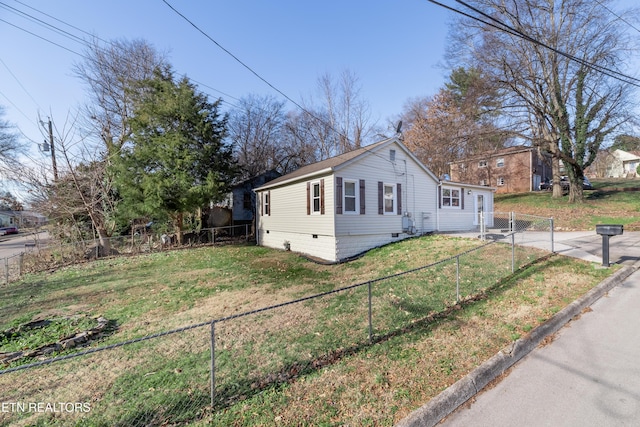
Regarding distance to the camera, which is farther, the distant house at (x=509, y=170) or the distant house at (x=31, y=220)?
the distant house at (x=509, y=170)

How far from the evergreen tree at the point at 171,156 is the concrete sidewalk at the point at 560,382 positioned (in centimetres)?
1449

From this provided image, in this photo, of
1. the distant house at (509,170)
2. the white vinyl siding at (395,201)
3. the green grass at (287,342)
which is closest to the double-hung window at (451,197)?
the white vinyl siding at (395,201)

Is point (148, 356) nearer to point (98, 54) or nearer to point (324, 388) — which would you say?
point (324, 388)

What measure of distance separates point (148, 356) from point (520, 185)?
3522cm

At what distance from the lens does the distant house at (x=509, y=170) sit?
2903 cm

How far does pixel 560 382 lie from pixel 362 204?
907 centimetres

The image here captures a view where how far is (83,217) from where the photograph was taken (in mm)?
16453

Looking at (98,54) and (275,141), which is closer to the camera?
(98,54)

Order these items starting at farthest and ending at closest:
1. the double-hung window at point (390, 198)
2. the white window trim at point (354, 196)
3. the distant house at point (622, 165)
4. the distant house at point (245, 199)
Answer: the distant house at point (622, 165), the distant house at point (245, 199), the double-hung window at point (390, 198), the white window trim at point (354, 196)

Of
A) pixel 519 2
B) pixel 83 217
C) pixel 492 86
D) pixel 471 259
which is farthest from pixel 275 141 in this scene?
pixel 471 259

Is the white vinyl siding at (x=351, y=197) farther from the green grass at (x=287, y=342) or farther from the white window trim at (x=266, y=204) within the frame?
the white window trim at (x=266, y=204)

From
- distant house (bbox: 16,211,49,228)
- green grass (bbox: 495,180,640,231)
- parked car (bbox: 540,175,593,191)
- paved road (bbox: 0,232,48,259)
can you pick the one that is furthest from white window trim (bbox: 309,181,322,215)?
parked car (bbox: 540,175,593,191)

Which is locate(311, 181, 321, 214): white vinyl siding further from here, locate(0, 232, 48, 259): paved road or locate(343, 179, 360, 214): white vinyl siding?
locate(0, 232, 48, 259): paved road

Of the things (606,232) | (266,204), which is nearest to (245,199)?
(266,204)
